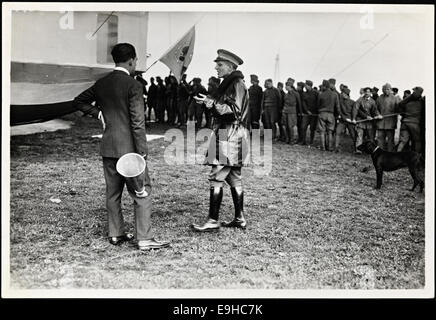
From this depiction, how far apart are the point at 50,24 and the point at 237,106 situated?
2761mm

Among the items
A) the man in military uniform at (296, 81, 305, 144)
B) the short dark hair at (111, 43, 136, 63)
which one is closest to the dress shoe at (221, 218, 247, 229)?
the short dark hair at (111, 43, 136, 63)

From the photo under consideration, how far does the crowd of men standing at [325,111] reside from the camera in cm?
910

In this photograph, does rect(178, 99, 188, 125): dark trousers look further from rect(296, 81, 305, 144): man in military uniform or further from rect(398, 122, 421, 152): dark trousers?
rect(398, 122, 421, 152): dark trousers

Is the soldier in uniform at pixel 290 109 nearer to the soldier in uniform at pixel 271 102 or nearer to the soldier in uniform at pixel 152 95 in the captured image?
the soldier in uniform at pixel 271 102

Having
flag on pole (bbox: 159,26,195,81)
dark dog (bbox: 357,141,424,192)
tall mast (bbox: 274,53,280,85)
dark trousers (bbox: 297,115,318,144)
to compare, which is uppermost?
tall mast (bbox: 274,53,280,85)

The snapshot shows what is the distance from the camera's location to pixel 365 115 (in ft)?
34.8

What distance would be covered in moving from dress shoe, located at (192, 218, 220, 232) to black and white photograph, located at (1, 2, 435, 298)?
0.11 feet

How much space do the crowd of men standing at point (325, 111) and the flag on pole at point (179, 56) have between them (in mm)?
1063

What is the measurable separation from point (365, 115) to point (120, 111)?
7.26 m

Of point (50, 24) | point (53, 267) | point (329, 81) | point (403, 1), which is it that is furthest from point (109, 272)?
point (329, 81)

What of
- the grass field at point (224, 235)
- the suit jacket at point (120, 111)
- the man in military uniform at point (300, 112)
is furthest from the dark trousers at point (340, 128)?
the suit jacket at point (120, 111)

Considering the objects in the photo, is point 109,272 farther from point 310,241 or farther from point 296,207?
point 296,207

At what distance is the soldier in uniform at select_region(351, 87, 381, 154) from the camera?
10420 mm

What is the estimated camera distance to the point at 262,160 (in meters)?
9.62
